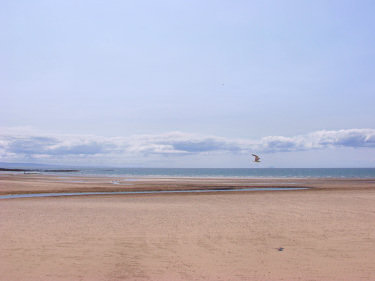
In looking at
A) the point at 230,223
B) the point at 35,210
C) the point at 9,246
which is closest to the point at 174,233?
the point at 230,223

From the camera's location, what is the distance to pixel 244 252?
11.6 meters

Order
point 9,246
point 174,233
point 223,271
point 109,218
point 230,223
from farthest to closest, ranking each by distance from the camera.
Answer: point 109,218
point 230,223
point 174,233
point 9,246
point 223,271

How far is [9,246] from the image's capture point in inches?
474

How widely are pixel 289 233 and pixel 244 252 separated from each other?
148 inches

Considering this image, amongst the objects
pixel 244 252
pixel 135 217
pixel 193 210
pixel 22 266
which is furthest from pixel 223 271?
pixel 193 210

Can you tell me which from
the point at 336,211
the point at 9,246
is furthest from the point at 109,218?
the point at 336,211

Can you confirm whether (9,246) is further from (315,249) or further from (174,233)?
(315,249)

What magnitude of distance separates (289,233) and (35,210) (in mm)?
15028

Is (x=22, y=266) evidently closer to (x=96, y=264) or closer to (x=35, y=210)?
(x=96, y=264)

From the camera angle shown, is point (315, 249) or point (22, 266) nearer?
point (22, 266)

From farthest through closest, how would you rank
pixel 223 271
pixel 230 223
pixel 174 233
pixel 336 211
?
pixel 336 211 → pixel 230 223 → pixel 174 233 → pixel 223 271

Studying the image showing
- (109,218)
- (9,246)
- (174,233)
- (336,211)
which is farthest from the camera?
(336,211)

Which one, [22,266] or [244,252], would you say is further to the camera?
[244,252]

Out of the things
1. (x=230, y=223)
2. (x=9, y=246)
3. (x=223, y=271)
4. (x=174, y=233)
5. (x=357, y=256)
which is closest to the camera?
(x=223, y=271)
